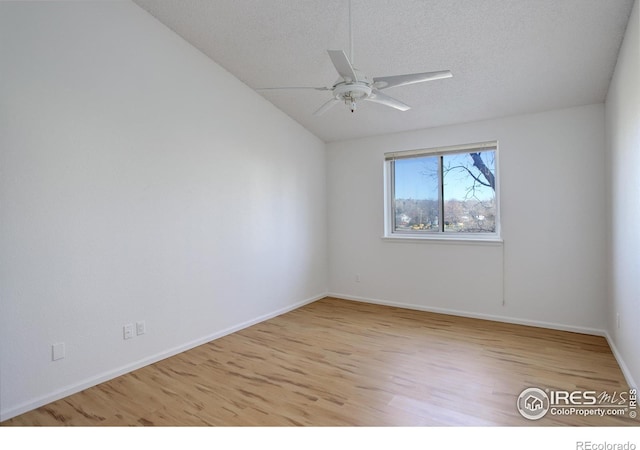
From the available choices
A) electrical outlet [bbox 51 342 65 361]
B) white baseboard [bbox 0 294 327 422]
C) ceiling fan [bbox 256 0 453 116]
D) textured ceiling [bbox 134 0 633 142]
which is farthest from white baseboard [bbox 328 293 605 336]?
electrical outlet [bbox 51 342 65 361]

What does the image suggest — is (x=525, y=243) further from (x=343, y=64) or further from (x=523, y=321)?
(x=343, y=64)

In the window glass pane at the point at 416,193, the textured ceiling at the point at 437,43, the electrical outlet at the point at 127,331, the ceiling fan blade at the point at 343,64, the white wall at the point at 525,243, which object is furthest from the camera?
the window glass pane at the point at 416,193

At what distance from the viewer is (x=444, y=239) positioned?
441 centimetres

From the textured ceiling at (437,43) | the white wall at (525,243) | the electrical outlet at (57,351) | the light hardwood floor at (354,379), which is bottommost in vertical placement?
the light hardwood floor at (354,379)

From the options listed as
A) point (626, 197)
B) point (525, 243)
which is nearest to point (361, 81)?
point (626, 197)

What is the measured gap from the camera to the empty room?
2271 mm

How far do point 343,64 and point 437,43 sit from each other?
1350 millimetres

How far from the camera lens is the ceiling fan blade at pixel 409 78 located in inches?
83.0

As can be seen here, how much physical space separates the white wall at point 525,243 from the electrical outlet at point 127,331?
313 cm

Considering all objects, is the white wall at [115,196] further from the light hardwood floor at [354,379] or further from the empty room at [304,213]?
the light hardwood floor at [354,379]

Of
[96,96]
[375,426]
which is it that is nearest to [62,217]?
[96,96]

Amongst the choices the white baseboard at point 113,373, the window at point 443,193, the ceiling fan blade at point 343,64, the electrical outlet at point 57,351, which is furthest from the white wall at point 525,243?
the electrical outlet at point 57,351

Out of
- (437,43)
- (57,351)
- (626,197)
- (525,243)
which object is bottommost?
(57,351)

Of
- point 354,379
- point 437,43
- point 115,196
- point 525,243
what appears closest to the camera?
point 354,379
